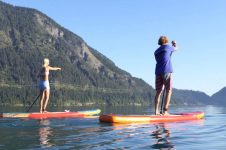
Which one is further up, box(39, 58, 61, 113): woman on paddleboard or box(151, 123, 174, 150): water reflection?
box(39, 58, 61, 113): woman on paddleboard

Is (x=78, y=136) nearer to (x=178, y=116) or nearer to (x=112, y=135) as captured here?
(x=112, y=135)

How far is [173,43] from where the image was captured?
16359 mm

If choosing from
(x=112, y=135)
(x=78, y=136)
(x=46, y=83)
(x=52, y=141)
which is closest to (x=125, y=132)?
(x=112, y=135)

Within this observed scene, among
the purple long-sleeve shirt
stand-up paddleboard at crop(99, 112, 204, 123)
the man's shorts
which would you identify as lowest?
stand-up paddleboard at crop(99, 112, 204, 123)

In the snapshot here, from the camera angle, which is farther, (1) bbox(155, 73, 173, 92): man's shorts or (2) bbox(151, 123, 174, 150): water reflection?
(1) bbox(155, 73, 173, 92): man's shorts

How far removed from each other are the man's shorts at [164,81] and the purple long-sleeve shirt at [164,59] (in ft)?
0.51

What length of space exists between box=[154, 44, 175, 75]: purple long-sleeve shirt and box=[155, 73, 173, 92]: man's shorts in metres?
0.16

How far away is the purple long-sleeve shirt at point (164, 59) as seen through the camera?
1561 cm

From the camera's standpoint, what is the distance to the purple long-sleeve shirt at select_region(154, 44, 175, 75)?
51.2 feet

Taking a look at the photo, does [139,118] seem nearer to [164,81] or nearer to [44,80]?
[164,81]

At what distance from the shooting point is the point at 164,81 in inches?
618

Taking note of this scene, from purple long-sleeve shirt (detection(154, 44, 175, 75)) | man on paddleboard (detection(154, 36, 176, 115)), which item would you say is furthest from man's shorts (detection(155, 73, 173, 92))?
purple long-sleeve shirt (detection(154, 44, 175, 75))

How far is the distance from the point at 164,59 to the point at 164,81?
2.80 ft

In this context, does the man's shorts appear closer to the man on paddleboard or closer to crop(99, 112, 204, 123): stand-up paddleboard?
the man on paddleboard
